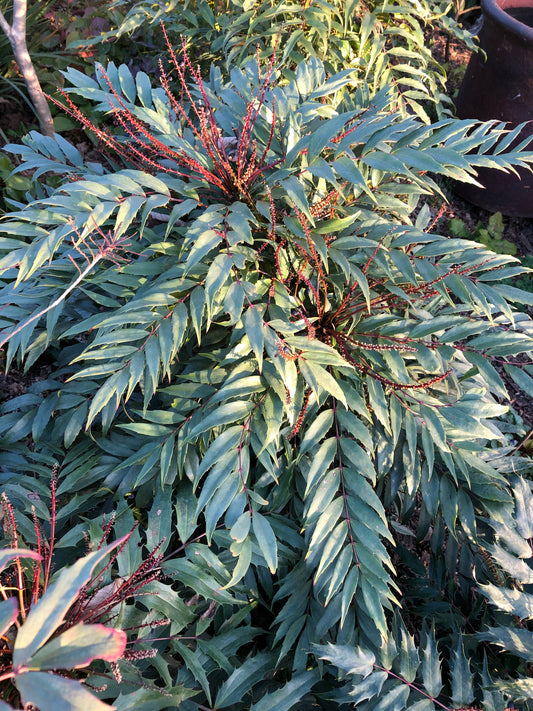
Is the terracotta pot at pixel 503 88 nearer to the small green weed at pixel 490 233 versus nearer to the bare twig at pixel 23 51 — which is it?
the small green weed at pixel 490 233

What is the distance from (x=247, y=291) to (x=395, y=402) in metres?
0.40

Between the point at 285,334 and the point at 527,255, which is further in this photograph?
the point at 527,255

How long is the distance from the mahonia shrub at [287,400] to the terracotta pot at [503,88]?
1.14 meters

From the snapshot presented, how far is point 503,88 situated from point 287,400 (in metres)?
1.95

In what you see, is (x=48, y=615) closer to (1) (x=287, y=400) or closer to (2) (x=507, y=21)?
(1) (x=287, y=400)

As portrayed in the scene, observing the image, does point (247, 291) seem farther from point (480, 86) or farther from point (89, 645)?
point (480, 86)

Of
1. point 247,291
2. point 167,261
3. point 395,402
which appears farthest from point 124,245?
point 395,402

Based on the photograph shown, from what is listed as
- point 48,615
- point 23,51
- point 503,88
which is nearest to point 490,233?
point 503,88

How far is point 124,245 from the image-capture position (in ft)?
4.35

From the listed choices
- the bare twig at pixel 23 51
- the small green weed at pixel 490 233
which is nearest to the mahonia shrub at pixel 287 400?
the bare twig at pixel 23 51

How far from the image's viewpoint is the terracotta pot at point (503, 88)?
7.30ft

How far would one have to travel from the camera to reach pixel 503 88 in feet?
7.68

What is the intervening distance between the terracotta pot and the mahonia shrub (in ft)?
3.73

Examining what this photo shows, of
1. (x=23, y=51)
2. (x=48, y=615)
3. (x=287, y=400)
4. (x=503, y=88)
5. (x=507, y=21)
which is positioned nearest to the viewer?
(x=48, y=615)
